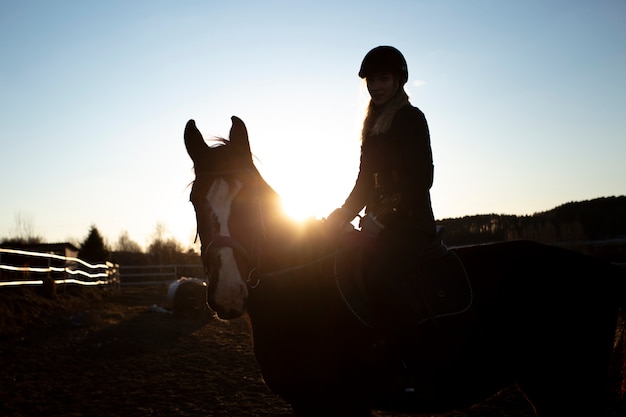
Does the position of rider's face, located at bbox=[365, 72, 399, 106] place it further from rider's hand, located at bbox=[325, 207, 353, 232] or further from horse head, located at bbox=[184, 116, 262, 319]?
horse head, located at bbox=[184, 116, 262, 319]

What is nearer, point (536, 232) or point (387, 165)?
point (387, 165)

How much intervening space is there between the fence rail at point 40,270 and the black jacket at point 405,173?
42.2 ft

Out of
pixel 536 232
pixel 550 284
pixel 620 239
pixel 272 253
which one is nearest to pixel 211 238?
pixel 272 253

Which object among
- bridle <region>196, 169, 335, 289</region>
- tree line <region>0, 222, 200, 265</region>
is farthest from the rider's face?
tree line <region>0, 222, 200, 265</region>

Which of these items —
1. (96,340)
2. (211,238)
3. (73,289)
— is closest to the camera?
(211,238)

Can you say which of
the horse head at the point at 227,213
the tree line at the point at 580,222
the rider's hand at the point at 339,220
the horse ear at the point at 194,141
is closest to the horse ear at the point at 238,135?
the horse head at the point at 227,213

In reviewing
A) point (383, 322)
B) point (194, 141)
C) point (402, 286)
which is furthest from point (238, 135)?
point (383, 322)

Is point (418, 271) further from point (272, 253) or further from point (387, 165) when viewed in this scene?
point (272, 253)

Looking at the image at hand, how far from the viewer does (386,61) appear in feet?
12.5

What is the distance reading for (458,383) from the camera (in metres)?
3.57

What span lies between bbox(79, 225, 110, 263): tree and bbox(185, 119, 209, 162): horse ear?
39.3 metres

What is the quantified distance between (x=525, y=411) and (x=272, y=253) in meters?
4.80

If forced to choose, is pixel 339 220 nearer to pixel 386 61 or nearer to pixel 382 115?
pixel 382 115

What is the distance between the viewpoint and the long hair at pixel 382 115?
363cm
